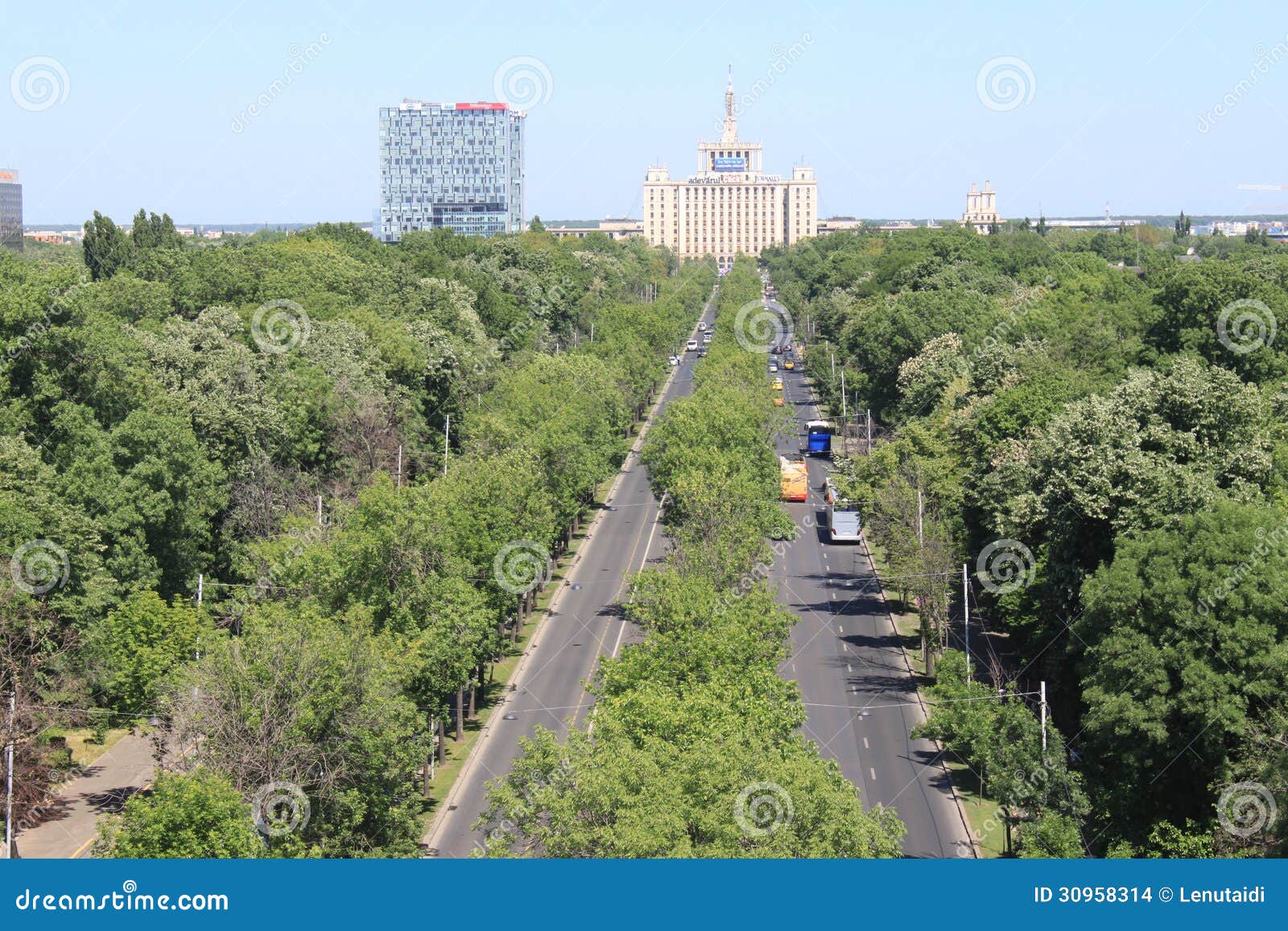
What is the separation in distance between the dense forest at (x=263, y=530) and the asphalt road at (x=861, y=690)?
9617mm

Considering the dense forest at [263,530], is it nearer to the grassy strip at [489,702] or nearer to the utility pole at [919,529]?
the grassy strip at [489,702]

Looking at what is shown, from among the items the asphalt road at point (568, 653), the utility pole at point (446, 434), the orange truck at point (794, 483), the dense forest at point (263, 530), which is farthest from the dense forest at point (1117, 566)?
the utility pole at point (446, 434)

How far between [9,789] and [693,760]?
50.1 ft

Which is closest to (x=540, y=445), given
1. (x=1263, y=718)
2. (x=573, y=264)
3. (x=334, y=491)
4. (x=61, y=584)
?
(x=334, y=491)

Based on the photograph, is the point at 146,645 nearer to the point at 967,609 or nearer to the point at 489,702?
the point at 489,702

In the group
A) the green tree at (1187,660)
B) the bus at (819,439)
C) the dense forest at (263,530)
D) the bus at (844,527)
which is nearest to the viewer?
the dense forest at (263,530)

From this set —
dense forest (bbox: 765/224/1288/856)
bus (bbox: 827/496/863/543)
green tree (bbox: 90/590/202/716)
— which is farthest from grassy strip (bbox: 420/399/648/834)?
dense forest (bbox: 765/224/1288/856)

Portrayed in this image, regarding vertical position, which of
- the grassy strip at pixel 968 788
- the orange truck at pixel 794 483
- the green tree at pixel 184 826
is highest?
the green tree at pixel 184 826

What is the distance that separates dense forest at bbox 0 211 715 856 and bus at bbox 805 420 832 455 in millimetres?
19205

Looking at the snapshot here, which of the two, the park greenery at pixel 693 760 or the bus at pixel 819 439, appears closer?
the park greenery at pixel 693 760

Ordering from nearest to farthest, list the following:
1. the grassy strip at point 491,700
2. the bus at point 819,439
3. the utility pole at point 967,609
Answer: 1. the grassy strip at point 491,700
2. the utility pole at point 967,609
3. the bus at point 819,439

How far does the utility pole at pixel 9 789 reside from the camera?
3081 centimetres

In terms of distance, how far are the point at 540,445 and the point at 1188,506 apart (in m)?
24.2

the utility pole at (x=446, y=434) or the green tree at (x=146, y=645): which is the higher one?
the utility pole at (x=446, y=434)
